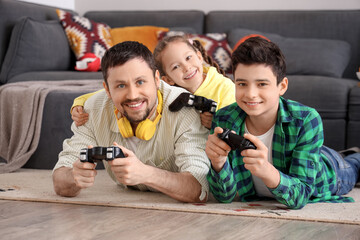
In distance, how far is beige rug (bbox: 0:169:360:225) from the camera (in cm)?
148

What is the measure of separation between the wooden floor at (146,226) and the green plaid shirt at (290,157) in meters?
0.13

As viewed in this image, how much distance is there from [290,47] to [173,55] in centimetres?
156

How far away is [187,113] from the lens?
173 centimetres

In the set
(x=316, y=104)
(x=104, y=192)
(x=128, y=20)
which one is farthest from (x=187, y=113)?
(x=128, y=20)

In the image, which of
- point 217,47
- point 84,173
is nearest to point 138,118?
point 84,173

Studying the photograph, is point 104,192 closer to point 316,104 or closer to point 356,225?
point 356,225

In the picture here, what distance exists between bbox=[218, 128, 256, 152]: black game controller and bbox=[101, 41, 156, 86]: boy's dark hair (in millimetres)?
405

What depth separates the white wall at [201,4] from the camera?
12.3ft

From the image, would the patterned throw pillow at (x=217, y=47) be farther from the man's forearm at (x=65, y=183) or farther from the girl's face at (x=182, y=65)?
the man's forearm at (x=65, y=183)

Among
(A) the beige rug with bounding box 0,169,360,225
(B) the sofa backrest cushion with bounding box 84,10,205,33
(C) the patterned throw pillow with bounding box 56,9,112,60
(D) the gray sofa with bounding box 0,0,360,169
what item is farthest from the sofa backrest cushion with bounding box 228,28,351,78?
(A) the beige rug with bounding box 0,169,360,225

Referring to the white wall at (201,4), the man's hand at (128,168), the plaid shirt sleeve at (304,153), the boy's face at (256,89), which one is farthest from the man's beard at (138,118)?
the white wall at (201,4)

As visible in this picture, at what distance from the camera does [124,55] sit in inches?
63.1

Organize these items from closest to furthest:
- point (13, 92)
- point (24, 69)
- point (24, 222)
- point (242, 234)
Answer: point (242, 234) < point (24, 222) < point (13, 92) < point (24, 69)

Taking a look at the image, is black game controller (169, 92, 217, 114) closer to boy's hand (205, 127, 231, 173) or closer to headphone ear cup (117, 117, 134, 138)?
headphone ear cup (117, 117, 134, 138)
